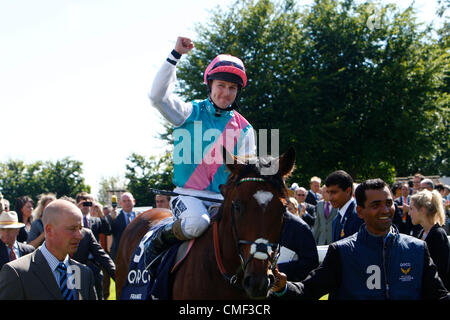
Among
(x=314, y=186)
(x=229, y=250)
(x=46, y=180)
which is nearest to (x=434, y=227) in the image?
(x=229, y=250)

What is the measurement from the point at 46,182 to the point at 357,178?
110 ft

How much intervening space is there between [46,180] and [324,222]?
1691 inches

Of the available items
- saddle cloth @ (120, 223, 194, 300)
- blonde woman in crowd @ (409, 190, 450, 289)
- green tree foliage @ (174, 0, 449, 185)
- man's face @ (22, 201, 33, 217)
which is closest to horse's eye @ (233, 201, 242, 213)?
saddle cloth @ (120, 223, 194, 300)

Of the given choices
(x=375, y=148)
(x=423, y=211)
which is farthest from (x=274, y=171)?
(x=375, y=148)

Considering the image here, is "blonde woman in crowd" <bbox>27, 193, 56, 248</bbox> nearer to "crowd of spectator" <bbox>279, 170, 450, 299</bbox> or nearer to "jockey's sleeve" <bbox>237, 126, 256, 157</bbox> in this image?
"crowd of spectator" <bbox>279, 170, 450, 299</bbox>

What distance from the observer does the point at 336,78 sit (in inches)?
841

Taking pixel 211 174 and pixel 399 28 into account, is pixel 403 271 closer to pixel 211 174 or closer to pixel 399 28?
pixel 211 174

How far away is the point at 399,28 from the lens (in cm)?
2219

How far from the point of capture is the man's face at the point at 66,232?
328cm

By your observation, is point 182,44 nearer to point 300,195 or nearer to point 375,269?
point 375,269

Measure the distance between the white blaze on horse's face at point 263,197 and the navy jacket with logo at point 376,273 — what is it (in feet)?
1.93

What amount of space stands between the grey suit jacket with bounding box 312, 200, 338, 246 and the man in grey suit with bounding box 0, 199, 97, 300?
5901 millimetres

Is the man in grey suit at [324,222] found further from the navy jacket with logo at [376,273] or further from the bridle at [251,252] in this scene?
the bridle at [251,252]

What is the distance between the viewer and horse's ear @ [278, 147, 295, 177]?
11.3ft
